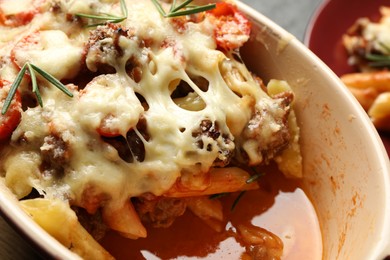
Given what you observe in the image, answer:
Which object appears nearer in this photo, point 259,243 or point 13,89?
point 13,89

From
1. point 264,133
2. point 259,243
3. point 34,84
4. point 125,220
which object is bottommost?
point 259,243

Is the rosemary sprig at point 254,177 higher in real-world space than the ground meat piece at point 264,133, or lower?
lower

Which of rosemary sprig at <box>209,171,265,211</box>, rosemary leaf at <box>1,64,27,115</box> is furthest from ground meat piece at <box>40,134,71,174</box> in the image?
rosemary sprig at <box>209,171,265,211</box>

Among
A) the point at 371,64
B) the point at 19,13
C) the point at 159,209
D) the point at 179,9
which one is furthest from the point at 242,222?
the point at 371,64

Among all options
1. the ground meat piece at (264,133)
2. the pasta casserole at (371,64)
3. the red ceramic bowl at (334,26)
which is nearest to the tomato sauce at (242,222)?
the ground meat piece at (264,133)

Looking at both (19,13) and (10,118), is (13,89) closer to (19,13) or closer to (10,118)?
(10,118)

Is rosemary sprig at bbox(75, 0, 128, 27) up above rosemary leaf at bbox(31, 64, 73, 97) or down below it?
above

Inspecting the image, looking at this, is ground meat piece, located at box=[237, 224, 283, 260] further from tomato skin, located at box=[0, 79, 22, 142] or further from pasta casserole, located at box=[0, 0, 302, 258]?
tomato skin, located at box=[0, 79, 22, 142]

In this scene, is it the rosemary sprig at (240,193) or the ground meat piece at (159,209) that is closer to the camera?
the ground meat piece at (159,209)

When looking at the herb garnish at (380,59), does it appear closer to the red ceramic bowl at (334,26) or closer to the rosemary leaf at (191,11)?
the red ceramic bowl at (334,26)
